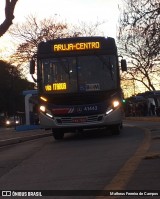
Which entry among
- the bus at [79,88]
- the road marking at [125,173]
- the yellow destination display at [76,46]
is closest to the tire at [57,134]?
the bus at [79,88]

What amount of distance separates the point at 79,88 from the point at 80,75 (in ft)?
1.56

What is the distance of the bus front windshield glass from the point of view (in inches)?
779

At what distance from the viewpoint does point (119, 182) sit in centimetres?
880

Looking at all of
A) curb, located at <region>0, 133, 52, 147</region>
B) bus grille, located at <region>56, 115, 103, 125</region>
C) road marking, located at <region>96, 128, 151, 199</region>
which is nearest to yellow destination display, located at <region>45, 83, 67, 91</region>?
bus grille, located at <region>56, 115, 103, 125</region>

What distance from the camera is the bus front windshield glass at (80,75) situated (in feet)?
65.0

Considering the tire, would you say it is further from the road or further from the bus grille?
the road

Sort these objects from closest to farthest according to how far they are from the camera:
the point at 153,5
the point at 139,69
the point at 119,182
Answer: the point at 119,182
the point at 153,5
the point at 139,69

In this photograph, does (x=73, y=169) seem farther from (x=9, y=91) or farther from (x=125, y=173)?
(x=9, y=91)

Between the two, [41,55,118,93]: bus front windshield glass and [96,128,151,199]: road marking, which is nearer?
[96,128,151,199]: road marking

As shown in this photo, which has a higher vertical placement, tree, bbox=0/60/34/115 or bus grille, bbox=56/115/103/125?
tree, bbox=0/60/34/115

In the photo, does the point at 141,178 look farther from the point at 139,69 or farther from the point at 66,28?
the point at 139,69

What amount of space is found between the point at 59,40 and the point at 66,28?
33069mm

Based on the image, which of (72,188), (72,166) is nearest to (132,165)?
(72,166)

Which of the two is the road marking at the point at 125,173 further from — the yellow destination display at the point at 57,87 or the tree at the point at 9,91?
the tree at the point at 9,91
